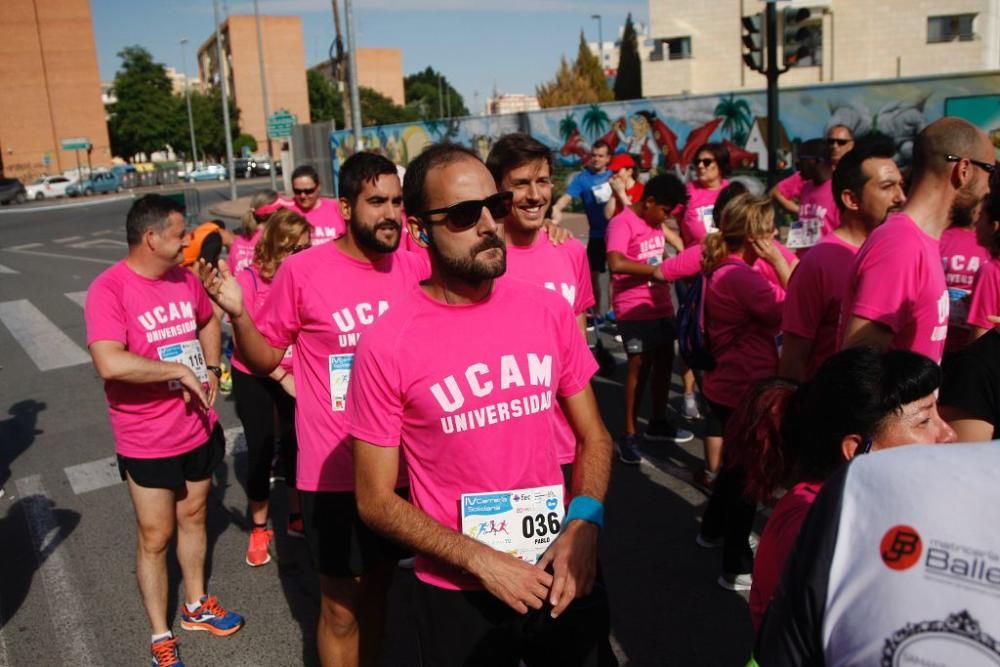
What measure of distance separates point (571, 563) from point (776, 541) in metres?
0.50

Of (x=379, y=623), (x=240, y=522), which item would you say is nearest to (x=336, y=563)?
(x=379, y=623)

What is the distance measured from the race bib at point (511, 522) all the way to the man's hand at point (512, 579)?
0.30 feet

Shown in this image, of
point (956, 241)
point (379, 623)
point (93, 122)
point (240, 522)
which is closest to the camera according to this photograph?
point (379, 623)

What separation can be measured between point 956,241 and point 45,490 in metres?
6.04

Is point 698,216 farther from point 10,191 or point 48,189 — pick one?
point 48,189

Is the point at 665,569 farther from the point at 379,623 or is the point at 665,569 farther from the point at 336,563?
the point at 336,563

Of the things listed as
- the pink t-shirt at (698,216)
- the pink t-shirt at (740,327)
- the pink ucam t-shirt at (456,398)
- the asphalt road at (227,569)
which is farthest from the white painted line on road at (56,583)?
the pink t-shirt at (698,216)

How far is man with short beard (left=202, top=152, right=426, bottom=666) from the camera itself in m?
3.16

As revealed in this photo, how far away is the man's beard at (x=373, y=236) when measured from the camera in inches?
135

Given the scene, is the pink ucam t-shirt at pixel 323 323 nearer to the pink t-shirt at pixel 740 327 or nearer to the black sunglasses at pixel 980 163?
the pink t-shirt at pixel 740 327

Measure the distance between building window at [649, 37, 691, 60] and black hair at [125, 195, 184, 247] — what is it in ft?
128

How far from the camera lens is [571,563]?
2.17 metres

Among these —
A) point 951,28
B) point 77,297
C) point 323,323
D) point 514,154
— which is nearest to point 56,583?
point 323,323

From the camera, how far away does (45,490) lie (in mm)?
6137
